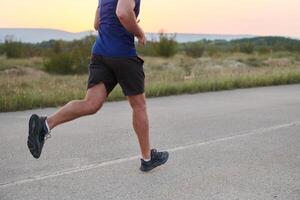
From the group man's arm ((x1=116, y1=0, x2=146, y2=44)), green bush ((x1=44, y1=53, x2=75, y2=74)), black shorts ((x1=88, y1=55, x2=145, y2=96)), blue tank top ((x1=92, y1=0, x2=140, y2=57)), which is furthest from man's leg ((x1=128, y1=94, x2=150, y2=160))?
green bush ((x1=44, y1=53, x2=75, y2=74))

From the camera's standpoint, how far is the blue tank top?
531cm

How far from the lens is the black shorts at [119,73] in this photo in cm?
536

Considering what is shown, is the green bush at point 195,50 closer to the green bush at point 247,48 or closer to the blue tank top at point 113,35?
the green bush at point 247,48

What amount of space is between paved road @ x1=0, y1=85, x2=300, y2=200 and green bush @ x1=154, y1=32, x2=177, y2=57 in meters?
27.2

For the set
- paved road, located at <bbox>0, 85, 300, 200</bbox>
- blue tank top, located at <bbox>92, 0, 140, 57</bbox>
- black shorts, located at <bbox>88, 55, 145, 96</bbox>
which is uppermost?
blue tank top, located at <bbox>92, 0, 140, 57</bbox>

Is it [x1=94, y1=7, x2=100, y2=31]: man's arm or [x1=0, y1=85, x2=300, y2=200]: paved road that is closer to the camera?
[x1=0, y1=85, x2=300, y2=200]: paved road

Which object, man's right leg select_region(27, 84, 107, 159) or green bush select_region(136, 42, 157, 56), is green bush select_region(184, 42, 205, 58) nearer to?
green bush select_region(136, 42, 157, 56)

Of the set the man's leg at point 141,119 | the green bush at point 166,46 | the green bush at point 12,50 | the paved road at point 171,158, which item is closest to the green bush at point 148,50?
the green bush at point 166,46

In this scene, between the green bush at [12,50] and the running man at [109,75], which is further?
the green bush at [12,50]

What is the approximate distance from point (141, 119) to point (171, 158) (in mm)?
948

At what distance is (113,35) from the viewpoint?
5348mm

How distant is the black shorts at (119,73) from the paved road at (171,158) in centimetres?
84

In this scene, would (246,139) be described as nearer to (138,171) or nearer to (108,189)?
(138,171)

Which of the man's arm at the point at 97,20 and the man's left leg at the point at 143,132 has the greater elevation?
the man's arm at the point at 97,20
